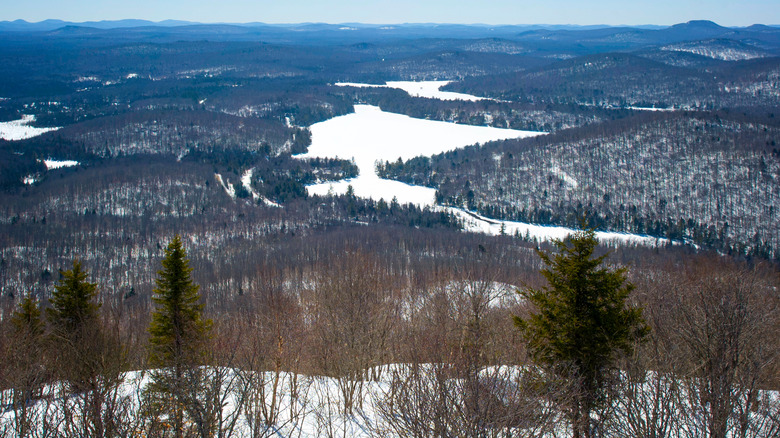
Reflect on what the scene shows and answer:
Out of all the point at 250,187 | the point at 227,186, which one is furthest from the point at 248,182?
the point at 227,186

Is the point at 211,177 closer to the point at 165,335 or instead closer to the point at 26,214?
the point at 26,214

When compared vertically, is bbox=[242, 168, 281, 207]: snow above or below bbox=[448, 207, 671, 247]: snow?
above

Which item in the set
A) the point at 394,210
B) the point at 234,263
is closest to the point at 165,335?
the point at 234,263

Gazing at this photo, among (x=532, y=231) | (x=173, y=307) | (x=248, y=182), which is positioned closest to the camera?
(x=173, y=307)

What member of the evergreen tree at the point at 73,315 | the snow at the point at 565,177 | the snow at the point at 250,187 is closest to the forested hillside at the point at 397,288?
the evergreen tree at the point at 73,315

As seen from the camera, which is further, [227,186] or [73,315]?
[227,186]

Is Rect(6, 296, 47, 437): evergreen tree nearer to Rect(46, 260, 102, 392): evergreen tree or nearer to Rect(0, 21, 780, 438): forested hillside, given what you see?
Rect(0, 21, 780, 438): forested hillside

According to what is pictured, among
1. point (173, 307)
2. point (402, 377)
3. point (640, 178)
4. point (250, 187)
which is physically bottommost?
point (250, 187)

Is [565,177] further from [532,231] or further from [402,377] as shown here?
[402,377]

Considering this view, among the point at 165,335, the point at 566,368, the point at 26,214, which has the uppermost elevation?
the point at 566,368

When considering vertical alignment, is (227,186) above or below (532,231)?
above

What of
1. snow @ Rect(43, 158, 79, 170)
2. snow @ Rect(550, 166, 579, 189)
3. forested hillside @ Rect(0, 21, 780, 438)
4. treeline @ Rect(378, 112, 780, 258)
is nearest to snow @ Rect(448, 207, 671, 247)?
forested hillside @ Rect(0, 21, 780, 438)
